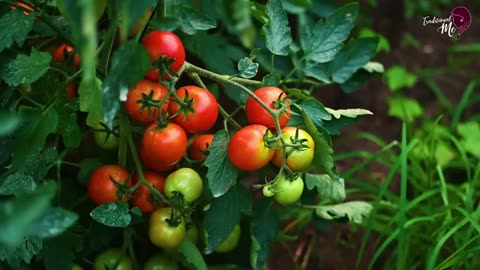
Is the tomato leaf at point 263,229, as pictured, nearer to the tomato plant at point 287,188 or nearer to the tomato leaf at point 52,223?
the tomato plant at point 287,188

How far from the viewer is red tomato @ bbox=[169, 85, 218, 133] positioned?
1.04 meters

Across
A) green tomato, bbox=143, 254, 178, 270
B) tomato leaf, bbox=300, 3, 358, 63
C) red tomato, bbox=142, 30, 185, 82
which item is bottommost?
green tomato, bbox=143, 254, 178, 270

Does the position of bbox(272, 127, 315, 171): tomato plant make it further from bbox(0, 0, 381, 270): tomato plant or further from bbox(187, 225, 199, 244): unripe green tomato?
bbox(187, 225, 199, 244): unripe green tomato

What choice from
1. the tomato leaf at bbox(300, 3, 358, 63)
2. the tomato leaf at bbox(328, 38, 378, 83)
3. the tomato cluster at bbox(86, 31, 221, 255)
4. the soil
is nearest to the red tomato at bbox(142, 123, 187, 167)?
the tomato cluster at bbox(86, 31, 221, 255)

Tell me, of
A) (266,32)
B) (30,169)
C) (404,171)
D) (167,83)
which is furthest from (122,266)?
(404,171)

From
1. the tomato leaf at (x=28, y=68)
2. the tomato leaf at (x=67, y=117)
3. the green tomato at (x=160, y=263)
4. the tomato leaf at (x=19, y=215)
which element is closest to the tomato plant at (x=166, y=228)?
the green tomato at (x=160, y=263)

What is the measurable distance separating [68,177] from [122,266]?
25 centimetres

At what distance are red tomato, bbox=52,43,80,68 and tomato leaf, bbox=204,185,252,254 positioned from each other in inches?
14.2

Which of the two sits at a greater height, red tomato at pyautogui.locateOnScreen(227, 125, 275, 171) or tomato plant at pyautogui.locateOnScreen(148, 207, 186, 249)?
red tomato at pyautogui.locateOnScreen(227, 125, 275, 171)

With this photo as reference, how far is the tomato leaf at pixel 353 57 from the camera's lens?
1.36m

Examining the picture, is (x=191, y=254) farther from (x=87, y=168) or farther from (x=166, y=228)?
(x=87, y=168)

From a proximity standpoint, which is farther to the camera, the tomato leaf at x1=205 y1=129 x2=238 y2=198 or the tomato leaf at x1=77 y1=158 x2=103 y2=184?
the tomato leaf at x1=77 y1=158 x2=103 y2=184

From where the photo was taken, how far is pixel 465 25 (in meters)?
1.52

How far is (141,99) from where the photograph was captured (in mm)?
1011
